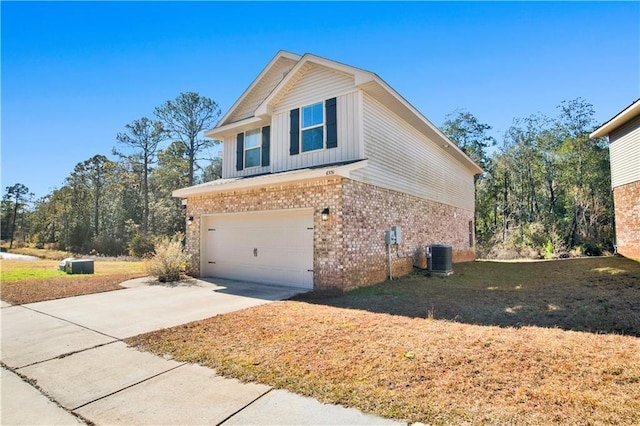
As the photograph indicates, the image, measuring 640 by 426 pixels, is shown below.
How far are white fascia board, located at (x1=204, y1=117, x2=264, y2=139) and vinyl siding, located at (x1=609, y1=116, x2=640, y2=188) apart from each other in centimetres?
1417

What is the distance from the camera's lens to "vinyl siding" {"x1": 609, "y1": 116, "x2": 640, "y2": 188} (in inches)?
468

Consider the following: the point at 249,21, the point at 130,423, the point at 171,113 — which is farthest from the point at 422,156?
the point at 171,113

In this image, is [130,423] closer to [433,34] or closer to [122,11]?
[122,11]

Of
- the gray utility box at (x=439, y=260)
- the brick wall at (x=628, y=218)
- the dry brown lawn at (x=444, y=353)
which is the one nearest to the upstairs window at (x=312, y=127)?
the dry brown lawn at (x=444, y=353)

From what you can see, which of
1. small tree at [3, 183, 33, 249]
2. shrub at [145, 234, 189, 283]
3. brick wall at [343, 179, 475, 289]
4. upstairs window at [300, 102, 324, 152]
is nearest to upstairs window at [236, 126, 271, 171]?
upstairs window at [300, 102, 324, 152]

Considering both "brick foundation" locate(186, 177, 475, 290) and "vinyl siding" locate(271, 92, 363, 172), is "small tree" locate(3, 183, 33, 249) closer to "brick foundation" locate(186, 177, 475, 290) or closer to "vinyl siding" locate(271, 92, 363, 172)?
"brick foundation" locate(186, 177, 475, 290)

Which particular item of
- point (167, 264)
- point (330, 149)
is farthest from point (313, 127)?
point (167, 264)

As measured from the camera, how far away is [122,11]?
8750 mm

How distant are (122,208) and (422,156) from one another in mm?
36340

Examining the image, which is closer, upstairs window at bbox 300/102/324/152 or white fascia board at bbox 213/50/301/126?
upstairs window at bbox 300/102/324/152

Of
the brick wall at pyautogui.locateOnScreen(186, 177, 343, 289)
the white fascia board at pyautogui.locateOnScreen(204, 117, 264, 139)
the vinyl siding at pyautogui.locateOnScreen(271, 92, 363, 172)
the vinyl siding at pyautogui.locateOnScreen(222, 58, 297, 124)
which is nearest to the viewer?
the brick wall at pyautogui.locateOnScreen(186, 177, 343, 289)

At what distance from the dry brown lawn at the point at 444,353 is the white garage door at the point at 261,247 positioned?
2.15 meters

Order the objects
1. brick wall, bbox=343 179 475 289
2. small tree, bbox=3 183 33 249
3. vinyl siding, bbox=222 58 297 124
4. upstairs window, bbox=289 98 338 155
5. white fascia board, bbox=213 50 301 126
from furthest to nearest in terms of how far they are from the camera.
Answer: small tree, bbox=3 183 33 249
vinyl siding, bbox=222 58 297 124
white fascia board, bbox=213 50 301 126
upstairs window, bbox=289 98 338 155
brick wall, bbox=343 179 475 289

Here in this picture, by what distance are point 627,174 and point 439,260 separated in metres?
8.70
